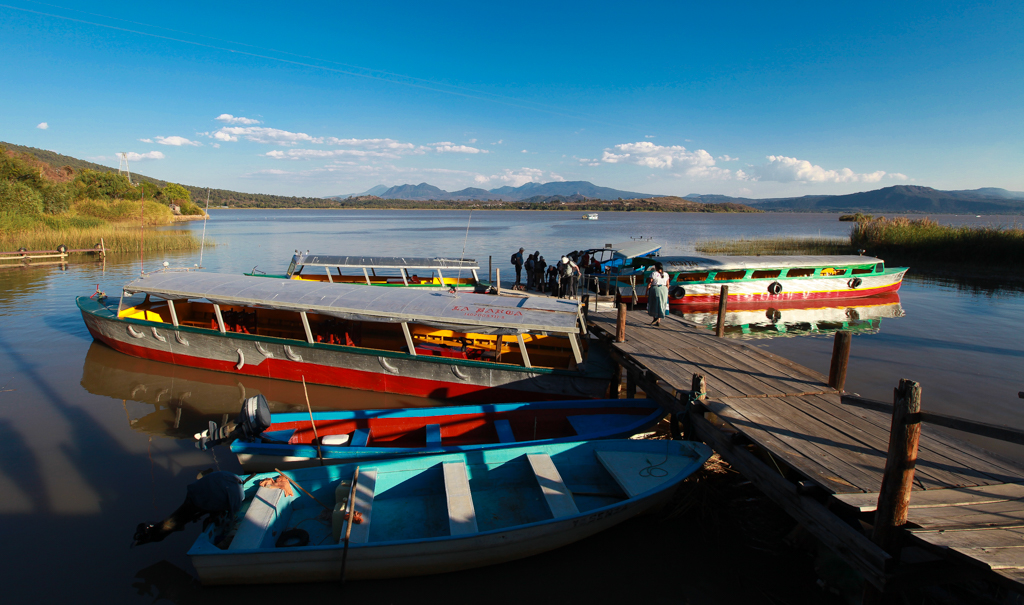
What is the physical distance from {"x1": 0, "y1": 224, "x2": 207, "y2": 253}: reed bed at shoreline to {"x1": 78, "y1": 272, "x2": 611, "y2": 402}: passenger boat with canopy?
71.7 ft

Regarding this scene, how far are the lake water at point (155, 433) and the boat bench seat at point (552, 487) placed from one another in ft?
2.68

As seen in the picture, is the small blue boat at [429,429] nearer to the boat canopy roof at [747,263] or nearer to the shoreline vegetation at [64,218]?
the boat canopy roof at [747,263]

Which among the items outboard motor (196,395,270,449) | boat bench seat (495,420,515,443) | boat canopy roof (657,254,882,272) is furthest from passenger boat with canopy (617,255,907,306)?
outboard motor (196,395,270,449)

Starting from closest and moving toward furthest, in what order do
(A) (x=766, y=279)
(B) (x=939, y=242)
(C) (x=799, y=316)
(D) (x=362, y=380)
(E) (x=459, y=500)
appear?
(E) (x=459, y=500), (D) (x=362, y=380), (C) (x=799, y=316), (A) (x=766, y=279), (B) (x=939, y=242)

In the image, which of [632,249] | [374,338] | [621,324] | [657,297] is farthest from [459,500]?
[632,249]

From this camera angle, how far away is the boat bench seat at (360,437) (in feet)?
25.4

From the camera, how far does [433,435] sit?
8000mm

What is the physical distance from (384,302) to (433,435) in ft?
12.5

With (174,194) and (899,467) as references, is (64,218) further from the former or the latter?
(174,194)

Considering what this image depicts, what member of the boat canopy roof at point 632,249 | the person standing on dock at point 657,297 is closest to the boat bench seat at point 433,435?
the person standing on dock at point 657,297

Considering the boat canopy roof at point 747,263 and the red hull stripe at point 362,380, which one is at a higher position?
the boat canopy roof at point 747,263

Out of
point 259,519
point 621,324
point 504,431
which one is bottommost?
point 504,431

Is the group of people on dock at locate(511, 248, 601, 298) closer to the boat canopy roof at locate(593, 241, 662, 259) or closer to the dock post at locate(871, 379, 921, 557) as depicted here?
the boat canopy roof at locate(593, 241, 662, 259)

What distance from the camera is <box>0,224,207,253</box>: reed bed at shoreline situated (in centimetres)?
3072
